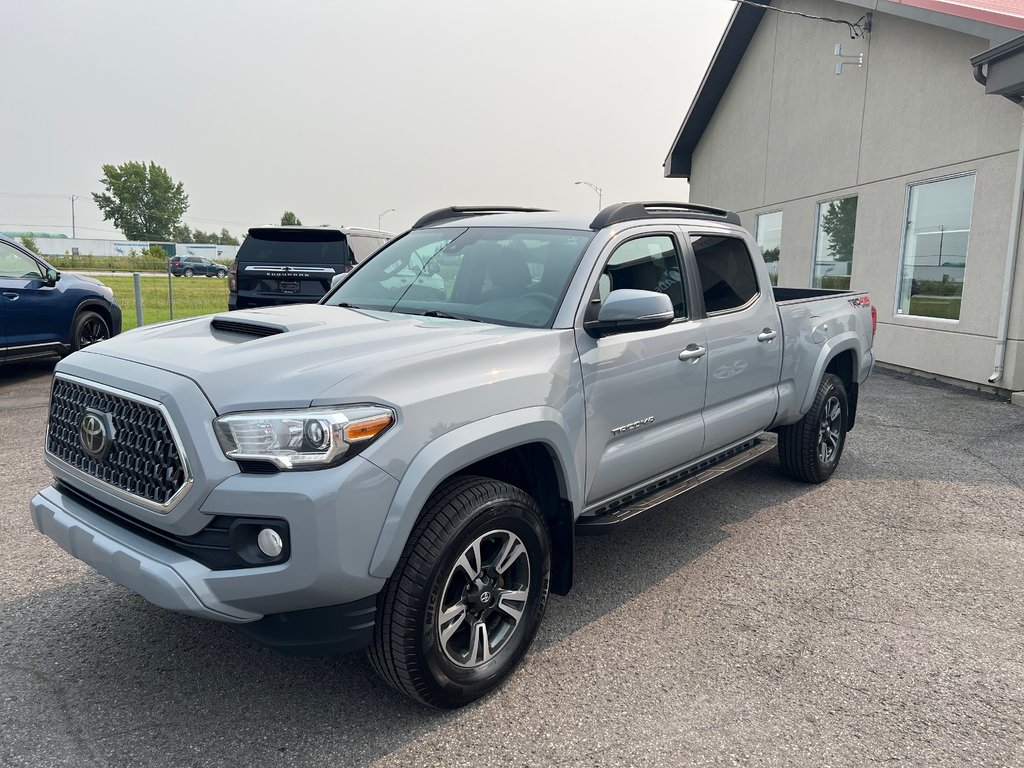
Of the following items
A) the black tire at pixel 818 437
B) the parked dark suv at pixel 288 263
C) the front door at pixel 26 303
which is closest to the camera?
the black tire at pixel 818 437

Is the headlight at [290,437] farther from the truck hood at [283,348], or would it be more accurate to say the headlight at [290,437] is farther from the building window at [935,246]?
the building window at [935,246]

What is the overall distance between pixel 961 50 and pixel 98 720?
12.1 meters

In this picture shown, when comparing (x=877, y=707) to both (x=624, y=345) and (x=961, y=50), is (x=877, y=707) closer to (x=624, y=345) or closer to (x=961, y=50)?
(x=624, y=345)

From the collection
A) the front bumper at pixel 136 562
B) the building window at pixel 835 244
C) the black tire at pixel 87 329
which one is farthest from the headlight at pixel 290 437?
the building window at pixel 835 244

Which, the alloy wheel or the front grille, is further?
the alloy wheel

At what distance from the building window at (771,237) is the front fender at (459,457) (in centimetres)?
1403

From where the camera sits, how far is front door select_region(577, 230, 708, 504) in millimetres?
3414

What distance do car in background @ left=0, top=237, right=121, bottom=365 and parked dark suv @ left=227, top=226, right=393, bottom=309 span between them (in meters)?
1.77

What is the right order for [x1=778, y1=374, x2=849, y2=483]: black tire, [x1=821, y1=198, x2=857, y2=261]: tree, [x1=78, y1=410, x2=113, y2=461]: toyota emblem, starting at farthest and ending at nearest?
[x1=821, y1=198, x2=857, y2=261]: tree, [x1=778, y1=374, x2=849, y2=483]: black tire, [x1=78, y1=410, x2=113, y2=461]: toyota emblem

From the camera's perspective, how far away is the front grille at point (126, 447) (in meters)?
2.53

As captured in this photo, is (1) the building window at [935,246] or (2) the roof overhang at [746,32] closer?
(2) the roof overhang at [746,32]

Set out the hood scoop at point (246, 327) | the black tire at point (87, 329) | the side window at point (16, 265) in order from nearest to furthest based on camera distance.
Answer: the hood scoop at point (246, 327) → the side window at point (16, 265) → the black tire at point (87, 329)

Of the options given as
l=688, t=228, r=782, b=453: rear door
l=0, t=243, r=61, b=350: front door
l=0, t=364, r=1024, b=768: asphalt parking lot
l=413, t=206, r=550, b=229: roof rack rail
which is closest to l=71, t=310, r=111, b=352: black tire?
l=0, t=243, r=61, b=350: front door

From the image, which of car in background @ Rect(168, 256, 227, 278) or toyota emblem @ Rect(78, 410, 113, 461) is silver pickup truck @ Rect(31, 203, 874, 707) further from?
car in background @ Rect(168, 256, 227, 278)
